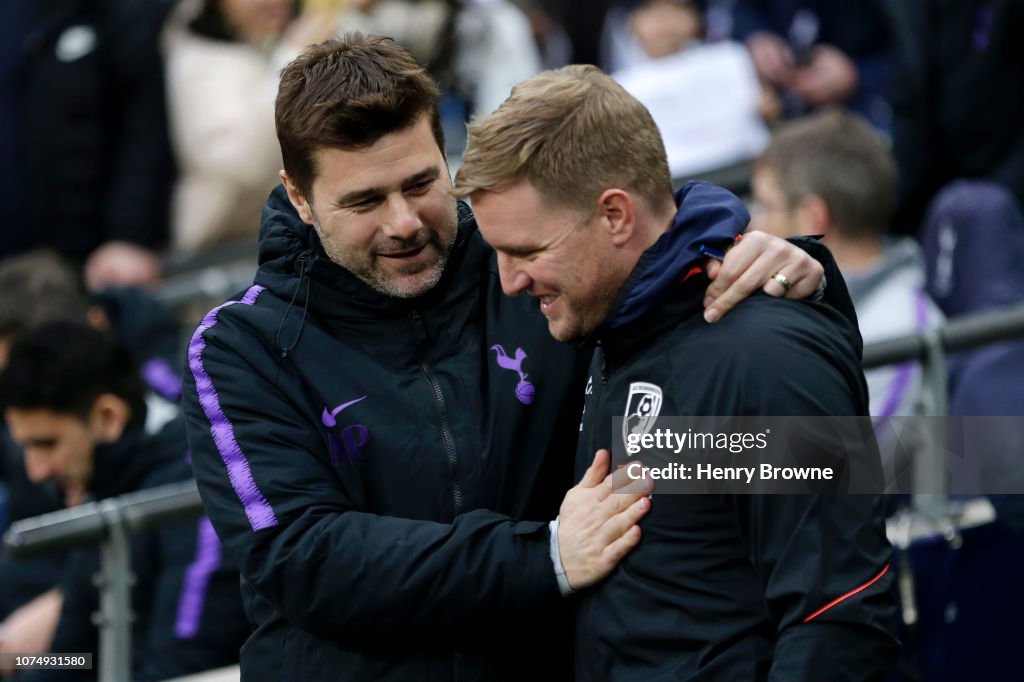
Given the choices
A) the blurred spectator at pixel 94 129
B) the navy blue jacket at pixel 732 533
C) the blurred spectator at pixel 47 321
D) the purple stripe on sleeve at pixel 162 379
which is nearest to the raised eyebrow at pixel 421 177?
the navy blue jacket at pixel 732 533

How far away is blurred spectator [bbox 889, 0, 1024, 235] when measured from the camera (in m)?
6.87

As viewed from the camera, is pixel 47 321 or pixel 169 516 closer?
pixel 169 516

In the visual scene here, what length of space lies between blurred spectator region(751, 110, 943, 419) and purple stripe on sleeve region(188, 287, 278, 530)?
2.64 metres

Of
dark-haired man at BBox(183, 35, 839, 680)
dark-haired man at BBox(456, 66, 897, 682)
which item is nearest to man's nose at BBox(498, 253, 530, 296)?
dark-haired man at BBox(456, 66, 897, 682)

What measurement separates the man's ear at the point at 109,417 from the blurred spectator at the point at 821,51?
340cm

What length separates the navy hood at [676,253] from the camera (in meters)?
2.96

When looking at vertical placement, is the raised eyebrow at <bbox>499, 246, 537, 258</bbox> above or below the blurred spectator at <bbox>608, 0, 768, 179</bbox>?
above

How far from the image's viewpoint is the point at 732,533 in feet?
9.41

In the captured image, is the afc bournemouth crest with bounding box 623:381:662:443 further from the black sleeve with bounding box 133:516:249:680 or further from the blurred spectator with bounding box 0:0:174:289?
the blurred spectator with bounding box 0:0:174:289

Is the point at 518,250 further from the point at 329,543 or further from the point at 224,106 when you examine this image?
the point at 224,106

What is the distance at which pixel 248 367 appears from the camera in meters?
3.23

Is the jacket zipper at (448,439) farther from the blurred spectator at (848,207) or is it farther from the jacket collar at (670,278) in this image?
the blurred spectator at (848,207)

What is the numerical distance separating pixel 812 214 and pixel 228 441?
112 inches

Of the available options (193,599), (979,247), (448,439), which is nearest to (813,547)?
(448,439)
